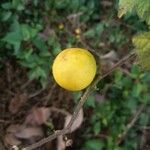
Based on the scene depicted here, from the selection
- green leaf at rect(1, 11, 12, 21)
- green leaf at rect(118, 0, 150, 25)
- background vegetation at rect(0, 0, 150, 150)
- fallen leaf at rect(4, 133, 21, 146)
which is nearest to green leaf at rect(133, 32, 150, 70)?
green leaf at rect(118, 0, 150, 25)

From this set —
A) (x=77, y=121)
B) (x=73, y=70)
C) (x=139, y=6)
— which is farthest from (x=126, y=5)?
(x=77, y=121)

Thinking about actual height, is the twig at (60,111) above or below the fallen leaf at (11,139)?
above

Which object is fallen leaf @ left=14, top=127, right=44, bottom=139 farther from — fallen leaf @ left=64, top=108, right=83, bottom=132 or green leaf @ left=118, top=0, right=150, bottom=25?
green leaf @ left=118, top=0, right=150, bottom=25

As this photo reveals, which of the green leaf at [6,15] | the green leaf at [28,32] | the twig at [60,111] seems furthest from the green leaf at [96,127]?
the green leaf at [6,15]

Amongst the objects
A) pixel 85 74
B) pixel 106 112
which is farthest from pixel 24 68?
pixel 85 74

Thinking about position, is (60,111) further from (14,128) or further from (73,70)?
(73,70)

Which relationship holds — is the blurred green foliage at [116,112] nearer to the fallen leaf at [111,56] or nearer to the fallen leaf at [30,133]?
the fallen leaf at [111,56]
